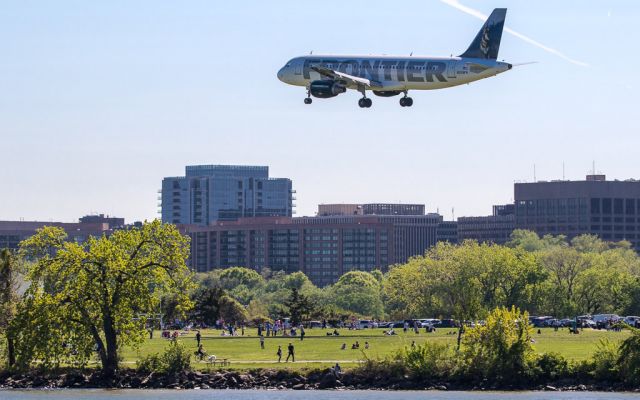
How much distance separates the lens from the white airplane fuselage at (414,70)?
121812mm

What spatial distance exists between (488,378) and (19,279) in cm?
3580

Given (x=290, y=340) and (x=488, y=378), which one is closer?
(x=488, y=378)

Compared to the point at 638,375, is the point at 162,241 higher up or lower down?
higher up

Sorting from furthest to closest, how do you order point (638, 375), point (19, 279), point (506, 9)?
point (506, 9) < point (19, 279) < point (638, 375)

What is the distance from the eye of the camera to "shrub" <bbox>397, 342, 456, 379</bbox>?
105562mm

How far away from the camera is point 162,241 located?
10912 cm

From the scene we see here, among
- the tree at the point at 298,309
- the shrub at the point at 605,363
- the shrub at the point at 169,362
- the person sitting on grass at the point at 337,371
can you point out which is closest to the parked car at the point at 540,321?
the tree at the point at 298,309

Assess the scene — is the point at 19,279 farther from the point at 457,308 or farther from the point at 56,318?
the point at 457,308

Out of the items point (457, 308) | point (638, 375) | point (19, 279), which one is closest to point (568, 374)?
point (638, 375)

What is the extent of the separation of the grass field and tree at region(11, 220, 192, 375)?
3057mm

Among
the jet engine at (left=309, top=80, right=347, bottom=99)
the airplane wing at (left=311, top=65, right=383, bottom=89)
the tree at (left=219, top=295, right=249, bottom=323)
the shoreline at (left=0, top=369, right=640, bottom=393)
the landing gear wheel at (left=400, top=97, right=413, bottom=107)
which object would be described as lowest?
the shoreline at (left=0, top=369, right=640, bottom=393)

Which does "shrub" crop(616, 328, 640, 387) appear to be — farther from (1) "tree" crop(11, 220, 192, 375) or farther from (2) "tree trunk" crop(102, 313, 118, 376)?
(2) "tree trunk" crop(102, 313, 118, 376)

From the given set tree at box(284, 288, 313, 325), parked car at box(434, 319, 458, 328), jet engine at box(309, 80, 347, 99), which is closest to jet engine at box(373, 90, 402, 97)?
jet engine at box(309, 80, 347, 99)

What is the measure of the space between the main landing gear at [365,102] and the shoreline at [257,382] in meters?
25.6
